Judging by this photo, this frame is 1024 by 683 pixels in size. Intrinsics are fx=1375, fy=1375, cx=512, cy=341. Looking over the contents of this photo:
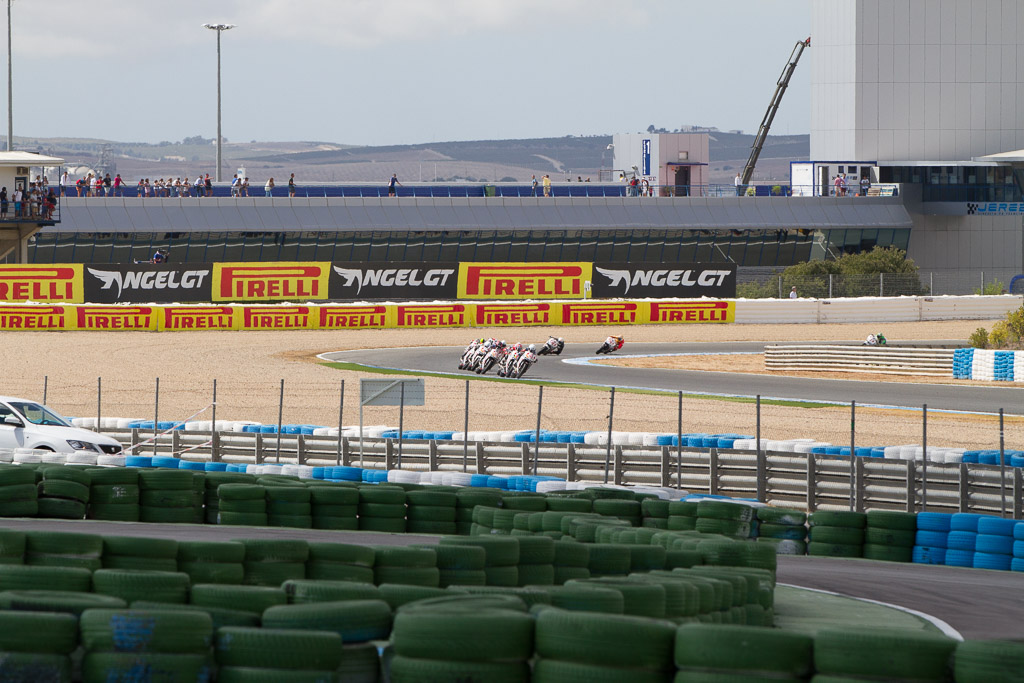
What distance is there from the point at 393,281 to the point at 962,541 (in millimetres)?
44655

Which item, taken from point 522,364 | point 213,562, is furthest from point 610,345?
point 213,562

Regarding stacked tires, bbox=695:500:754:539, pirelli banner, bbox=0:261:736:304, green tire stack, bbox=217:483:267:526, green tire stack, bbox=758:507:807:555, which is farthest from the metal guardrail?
pirelli banner, bbox=0:261:736:304

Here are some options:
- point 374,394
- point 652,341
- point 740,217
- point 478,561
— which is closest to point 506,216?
point 740,217

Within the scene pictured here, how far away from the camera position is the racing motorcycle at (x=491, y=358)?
127 ft

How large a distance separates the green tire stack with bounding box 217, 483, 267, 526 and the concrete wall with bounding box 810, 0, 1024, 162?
70.5m

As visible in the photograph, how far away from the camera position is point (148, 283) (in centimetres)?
5509

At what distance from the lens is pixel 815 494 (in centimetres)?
1908

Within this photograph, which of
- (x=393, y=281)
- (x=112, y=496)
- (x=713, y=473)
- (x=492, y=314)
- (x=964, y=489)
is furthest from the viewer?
(x=393, y=281)

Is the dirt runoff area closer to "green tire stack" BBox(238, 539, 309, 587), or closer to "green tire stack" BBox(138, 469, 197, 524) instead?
"green tire stack" BBox(138, 469, 197, 524)

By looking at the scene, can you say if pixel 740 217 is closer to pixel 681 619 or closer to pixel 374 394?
pixel 374 394

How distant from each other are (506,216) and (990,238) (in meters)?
28.5

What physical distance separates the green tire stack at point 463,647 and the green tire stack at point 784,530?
8.25 metres

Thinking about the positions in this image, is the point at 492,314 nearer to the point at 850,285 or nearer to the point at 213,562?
the point at 850,285

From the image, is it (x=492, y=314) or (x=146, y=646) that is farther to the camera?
(x=492, y=314)
